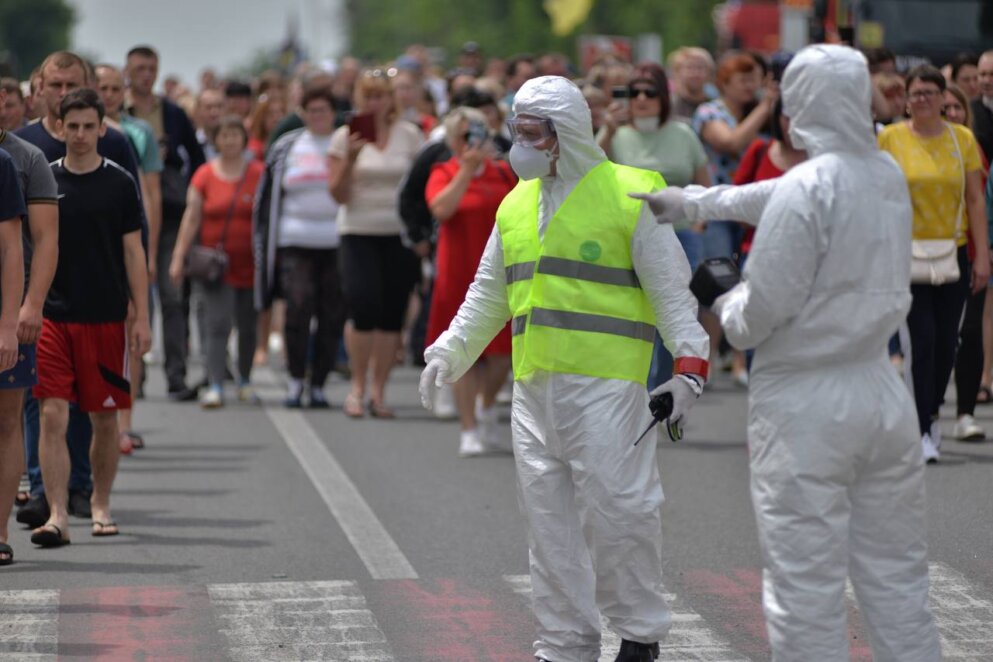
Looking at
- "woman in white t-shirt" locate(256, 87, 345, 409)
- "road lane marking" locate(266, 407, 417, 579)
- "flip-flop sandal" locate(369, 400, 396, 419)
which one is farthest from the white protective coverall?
"woman in white t-shirt" locate(256, 87, 345, 409)

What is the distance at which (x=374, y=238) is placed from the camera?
13438 mm

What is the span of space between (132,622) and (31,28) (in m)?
110

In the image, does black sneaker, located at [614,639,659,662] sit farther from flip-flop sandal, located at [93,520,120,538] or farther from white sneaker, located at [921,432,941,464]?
white sneaker, located at [921,432,941,464]

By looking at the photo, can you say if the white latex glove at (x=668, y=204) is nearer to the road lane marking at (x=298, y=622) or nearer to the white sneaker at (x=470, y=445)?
the road lane marking at (x=298, y=622)

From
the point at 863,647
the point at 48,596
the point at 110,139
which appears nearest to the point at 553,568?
the point at 863,647

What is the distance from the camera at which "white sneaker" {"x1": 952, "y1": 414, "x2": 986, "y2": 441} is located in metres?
11.6

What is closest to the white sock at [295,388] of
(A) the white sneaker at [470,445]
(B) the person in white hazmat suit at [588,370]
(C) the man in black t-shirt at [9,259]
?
(A) the white sneaker at [470,445]

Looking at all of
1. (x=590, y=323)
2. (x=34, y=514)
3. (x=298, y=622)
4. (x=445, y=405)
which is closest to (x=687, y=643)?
(x=590, y=323)

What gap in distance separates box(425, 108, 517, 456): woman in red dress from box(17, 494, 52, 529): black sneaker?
2.99 m

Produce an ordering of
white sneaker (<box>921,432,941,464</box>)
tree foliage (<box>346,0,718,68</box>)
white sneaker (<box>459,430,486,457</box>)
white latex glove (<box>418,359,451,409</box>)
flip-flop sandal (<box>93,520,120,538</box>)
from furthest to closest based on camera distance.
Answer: tree foliage (<box>346,0,718,68</box>)
white sneaker (<box>459,430,486,457</box>)
white sneaker (<box>921,432,941,464</box>)
flip-flop sandal (<box>93,520,120,538</box>)
white latex glove (<box>418,359,451,409</box>)

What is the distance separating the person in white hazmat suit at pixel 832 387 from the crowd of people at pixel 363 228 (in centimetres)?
15

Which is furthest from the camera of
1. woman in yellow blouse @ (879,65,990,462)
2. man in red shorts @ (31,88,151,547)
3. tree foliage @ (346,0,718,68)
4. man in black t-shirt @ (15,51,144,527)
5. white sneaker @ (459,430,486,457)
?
tree foliage @ (346,0,718,68)

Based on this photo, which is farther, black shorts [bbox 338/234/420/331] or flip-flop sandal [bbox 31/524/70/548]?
black shorts [bbox 338/234/420/331]

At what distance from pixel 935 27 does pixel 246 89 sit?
636cm
